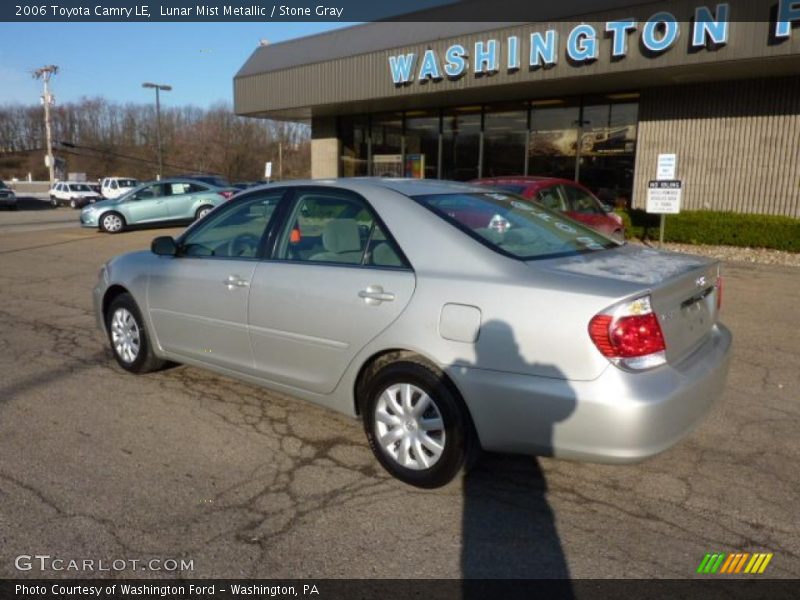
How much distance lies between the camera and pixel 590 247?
3633 mm

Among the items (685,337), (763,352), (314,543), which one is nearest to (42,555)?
(314,543)

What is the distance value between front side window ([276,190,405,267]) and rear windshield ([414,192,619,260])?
1.11ft

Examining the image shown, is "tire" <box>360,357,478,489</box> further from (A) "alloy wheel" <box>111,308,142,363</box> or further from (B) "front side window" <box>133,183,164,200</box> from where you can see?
(B) "front side window" <box>133,183,164,200</box>

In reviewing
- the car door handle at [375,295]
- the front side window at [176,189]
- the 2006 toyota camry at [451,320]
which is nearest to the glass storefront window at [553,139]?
the front side window at [176,189]

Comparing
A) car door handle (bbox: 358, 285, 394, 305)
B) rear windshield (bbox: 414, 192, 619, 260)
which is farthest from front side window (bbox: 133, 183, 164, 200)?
car door handle (bbox: 358, 285, 394, 305)

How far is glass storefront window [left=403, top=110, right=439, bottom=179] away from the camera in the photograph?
62.4ft

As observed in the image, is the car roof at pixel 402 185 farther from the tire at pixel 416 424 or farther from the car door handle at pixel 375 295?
the tire at pixel 416 424

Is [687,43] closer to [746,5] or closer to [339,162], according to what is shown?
[746,5]

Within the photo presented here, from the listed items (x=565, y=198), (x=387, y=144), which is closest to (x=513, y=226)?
(x=565, y=198)

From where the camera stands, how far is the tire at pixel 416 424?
9.98ft

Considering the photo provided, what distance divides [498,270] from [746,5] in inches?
440

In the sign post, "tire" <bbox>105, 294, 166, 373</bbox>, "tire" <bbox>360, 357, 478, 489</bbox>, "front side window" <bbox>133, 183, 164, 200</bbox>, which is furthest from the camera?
"front side window" <bbox>133, 183, 164, 200</bbox>

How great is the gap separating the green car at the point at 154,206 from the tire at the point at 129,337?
13707 millimetres

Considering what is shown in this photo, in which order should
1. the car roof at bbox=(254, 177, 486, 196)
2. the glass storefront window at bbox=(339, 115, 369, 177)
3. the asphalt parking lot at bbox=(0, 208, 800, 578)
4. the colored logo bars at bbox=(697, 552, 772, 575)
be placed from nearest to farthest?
the colored logo bars at bbox=(697, 552, 772, 575)
the asphalt parking lot at bbox=(0, 208, 800, 578)
the car roof at bbox=(254, 177, 486, 196)
the glass storefront window at bbox=(339, 115, 369, 177)
